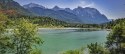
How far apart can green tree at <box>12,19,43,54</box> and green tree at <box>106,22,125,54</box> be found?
16.6 meters

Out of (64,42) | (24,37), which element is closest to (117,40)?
(24,37)

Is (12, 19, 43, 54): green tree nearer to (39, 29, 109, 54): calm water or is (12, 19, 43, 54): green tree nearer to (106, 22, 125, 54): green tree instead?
(106, 22, 125, 54): green tree

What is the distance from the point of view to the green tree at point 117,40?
38.1 m

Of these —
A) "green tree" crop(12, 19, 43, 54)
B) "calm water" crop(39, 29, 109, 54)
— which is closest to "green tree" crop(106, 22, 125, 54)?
"green tree" crop(12, 19, 43, 54)

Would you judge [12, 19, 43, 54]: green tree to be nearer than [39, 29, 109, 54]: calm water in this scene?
Yes

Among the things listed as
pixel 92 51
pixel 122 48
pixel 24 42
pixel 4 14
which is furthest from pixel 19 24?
pixel 122 48

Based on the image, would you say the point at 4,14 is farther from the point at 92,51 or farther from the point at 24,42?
the point at 92,51

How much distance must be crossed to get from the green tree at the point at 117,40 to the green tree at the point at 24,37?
16.6 m

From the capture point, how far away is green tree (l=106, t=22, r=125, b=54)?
125 ft

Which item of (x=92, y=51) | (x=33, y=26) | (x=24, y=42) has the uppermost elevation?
(x=33, y=26)

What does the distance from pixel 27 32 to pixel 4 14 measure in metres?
6.03

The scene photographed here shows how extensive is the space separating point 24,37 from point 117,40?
1822 cm

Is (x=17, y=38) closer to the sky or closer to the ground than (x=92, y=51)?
closer to the sky

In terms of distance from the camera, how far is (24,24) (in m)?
26.6
